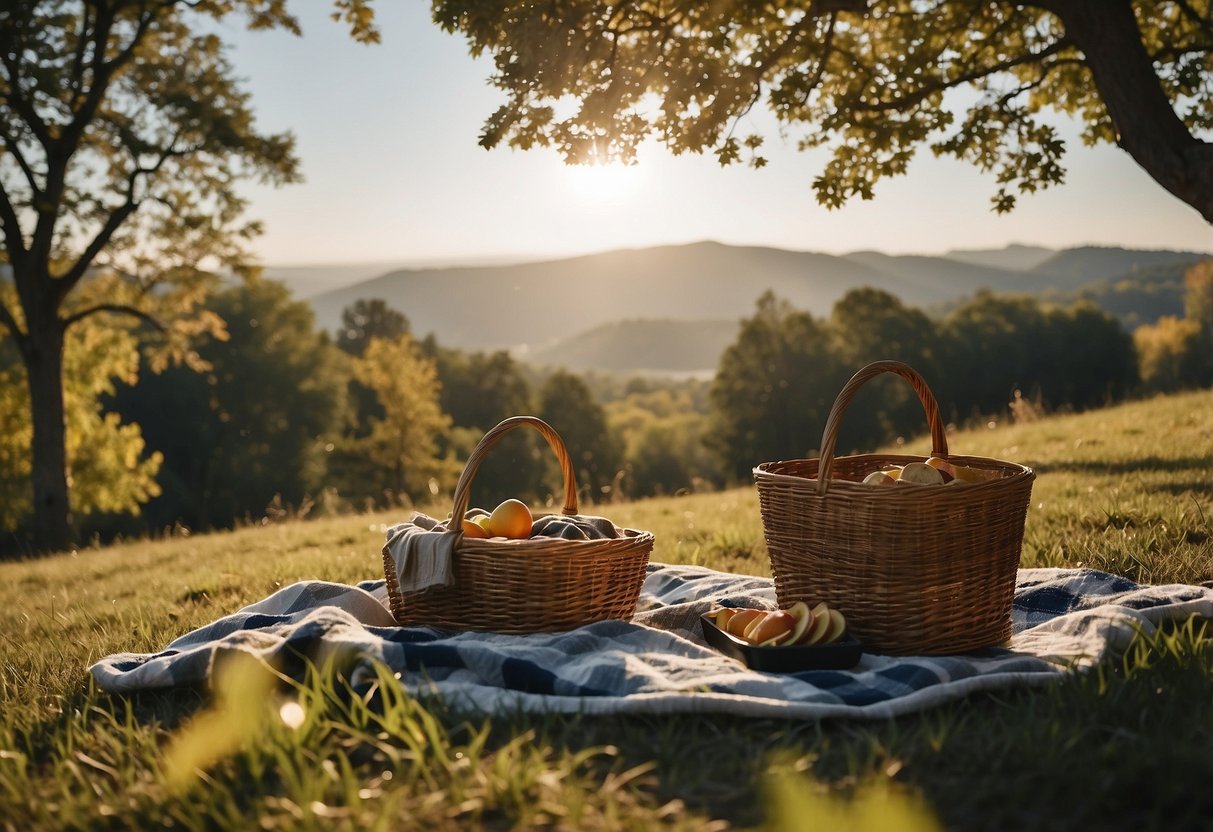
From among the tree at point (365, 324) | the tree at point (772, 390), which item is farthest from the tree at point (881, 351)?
the tree at point (365, 324)

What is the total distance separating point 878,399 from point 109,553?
33.6 meters

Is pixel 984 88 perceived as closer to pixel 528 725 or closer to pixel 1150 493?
pixel 1150 493

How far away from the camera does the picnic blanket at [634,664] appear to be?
293 cm

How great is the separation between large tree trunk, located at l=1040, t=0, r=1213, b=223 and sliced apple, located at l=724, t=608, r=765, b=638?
4583mm

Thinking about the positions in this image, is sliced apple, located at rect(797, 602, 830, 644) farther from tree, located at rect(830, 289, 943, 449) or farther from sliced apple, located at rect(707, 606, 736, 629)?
tree, located at rect(830, 289, 943, 449)

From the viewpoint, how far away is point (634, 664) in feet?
10.6

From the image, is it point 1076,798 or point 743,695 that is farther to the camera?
point 743,695

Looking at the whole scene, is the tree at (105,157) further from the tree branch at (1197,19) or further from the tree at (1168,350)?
the tree at (1168,350)

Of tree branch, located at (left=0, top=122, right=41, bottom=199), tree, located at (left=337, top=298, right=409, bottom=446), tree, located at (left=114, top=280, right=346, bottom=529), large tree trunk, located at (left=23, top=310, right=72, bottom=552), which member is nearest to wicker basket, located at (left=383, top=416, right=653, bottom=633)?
large tree trunk, located at (left=23, top=310, right=72, bottom=552)

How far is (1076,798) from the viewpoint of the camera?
221cm

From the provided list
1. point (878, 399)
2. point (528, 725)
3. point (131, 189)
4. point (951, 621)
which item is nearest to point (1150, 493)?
point (951, 621)

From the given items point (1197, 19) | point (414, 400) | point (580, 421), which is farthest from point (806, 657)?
point (580, 421)

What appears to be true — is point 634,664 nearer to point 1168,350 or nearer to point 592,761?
point 592,761

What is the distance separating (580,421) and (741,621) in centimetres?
4287
